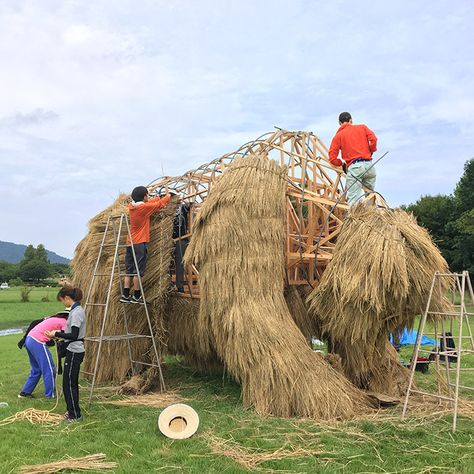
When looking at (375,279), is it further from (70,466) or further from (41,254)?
(41,254)

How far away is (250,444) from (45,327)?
159 inches

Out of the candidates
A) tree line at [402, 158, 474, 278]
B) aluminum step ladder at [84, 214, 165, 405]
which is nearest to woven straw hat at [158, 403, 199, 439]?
aluminum step ladder at [84, 214, 165, 405]

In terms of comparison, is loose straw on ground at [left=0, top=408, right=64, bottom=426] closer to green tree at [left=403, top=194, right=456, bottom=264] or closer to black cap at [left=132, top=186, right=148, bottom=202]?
black cap at [left=132, top=186, right=148, bottom=202]

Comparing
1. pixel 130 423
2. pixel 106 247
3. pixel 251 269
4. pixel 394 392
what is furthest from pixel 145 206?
pixel 394 392

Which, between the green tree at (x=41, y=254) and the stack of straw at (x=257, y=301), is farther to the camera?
the green tree at (x=41, y=254)

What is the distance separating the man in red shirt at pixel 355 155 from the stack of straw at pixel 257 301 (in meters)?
0.86

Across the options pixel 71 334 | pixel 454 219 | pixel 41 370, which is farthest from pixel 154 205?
pixel 454 219

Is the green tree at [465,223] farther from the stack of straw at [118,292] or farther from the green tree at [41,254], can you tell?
the green tree at [41,254]

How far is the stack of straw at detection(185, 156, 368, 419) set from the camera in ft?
19.7

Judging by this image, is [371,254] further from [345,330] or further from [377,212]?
[345,330]

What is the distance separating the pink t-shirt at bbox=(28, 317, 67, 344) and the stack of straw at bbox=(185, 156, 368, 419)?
2278mm

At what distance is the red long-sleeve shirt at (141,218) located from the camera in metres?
7.95

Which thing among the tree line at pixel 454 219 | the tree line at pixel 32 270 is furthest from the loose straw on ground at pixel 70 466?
the tree line at pixel 32 270

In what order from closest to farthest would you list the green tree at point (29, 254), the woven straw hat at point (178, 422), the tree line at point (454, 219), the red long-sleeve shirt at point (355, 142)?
1. the woven straw hat at point (178, 422)
2. the red long-sleeve shirt at point (355, 142)
3. the tree line at point (454, 219)
4. the green tree at point (29, 254)
